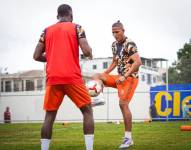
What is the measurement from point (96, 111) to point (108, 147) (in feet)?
63.2

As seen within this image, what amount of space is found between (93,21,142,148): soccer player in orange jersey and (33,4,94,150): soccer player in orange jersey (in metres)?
1.97

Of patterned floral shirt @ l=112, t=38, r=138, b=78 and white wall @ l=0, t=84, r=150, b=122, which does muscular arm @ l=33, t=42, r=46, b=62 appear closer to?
patterned floral shirt @ l=112, t=38, r=138, b=78

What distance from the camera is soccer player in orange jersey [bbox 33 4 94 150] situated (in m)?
5.54

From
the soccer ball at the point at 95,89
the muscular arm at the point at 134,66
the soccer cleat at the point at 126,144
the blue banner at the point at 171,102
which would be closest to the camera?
the soccer cleat at the point at 126,144

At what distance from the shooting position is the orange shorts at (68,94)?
18.2 ft

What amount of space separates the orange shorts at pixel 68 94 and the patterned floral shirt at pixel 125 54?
218 cm

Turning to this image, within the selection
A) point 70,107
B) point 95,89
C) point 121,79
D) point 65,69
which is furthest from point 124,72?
point 70,107

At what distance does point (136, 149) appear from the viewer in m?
6.75

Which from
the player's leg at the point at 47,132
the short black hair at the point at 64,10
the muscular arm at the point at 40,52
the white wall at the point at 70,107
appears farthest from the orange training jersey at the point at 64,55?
the white wall at the point at 70,107

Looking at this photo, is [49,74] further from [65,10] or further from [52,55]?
[65,10]

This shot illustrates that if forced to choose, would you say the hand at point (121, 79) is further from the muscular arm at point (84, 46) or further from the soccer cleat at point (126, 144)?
the muscular arm at point (84, 46)

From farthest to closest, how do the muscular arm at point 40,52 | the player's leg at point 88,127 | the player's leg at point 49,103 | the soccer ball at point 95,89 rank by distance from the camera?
the soccer ball at point 95,89
the muscular arm at point 40,52
the player's leg at point 49,103
the player's leg at point 88,127

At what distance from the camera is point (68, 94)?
222 inches

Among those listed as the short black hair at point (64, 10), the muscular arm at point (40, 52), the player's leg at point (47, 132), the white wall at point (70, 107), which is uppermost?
the short black hair at point (64, 10)
